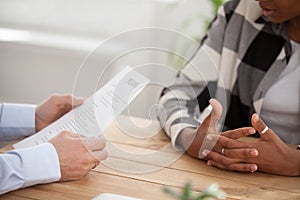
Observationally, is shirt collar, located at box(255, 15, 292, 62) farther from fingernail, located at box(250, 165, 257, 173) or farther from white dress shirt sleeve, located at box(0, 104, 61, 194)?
white dress shirt sleeve, located at box(0, 104, 61, 194)

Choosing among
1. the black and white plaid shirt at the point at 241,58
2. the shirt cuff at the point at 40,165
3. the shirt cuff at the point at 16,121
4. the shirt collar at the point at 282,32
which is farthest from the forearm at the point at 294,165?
the shirt cuff at the point at 16,121

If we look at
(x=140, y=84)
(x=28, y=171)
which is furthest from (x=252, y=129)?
(x=28, y=171)

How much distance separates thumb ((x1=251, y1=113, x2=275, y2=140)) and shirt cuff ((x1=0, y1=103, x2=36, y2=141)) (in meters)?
0.58

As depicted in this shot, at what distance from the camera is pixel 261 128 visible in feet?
4.26

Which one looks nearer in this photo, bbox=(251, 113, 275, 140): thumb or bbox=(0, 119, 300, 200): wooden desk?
bbox=(0, 119, 300, 200): wooden desk

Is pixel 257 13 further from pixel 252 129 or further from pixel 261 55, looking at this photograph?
pixel 252 129

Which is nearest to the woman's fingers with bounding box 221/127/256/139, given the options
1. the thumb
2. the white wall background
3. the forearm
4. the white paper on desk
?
the thumb

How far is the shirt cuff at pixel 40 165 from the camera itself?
1073 mm

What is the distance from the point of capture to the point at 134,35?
4.20ft

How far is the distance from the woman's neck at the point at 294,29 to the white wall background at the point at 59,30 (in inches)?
44.0

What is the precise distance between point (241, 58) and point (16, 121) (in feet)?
2.43

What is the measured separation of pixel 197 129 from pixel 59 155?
35cm

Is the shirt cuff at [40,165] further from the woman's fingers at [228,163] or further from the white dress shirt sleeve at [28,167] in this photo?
the woman's fingers at [228,163]

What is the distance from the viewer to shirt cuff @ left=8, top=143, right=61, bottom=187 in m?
1.07
